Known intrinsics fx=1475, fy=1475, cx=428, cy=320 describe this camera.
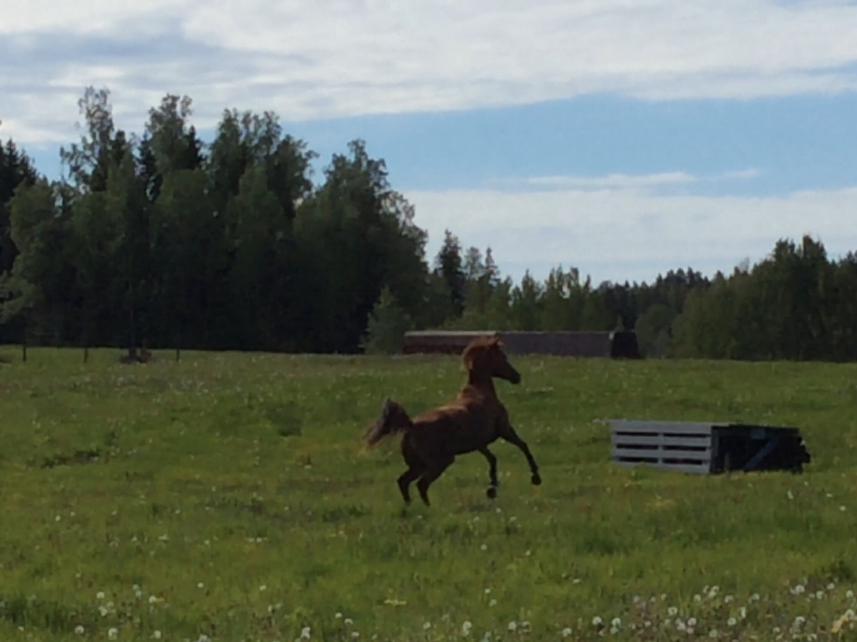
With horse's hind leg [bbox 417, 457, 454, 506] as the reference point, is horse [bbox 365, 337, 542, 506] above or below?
above

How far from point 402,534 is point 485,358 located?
4837 mm

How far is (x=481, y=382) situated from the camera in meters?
19.3

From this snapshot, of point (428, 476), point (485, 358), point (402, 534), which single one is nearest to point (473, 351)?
point (485, 358)

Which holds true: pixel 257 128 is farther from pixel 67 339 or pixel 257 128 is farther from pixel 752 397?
pixel 752 397

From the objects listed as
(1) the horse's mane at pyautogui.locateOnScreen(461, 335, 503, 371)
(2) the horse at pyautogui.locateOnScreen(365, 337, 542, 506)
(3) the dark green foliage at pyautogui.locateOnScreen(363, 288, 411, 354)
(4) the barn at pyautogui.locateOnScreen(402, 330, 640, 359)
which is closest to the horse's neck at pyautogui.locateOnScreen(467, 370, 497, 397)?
(2) the horse at pyautogui.locateOnScreen(365, 337, 542, 506)

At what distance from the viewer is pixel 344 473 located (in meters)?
25.7

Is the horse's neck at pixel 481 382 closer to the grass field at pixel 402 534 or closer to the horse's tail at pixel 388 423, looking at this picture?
the grass field at pixel 402 534

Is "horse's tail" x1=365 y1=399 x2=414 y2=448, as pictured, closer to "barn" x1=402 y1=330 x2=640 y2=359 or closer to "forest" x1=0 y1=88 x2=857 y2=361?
"barn" x1=402 y1=330 x2=640 y2=359

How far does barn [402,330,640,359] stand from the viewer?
66125 millimetres

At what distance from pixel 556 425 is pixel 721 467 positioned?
27.5 feet

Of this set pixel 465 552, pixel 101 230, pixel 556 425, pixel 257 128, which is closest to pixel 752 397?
pixel 556 425

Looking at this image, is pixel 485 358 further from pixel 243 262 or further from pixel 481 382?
pixel 243 262

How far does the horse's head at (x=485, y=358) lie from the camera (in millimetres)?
19453

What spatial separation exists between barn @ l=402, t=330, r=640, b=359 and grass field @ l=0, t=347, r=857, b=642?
101 feet
